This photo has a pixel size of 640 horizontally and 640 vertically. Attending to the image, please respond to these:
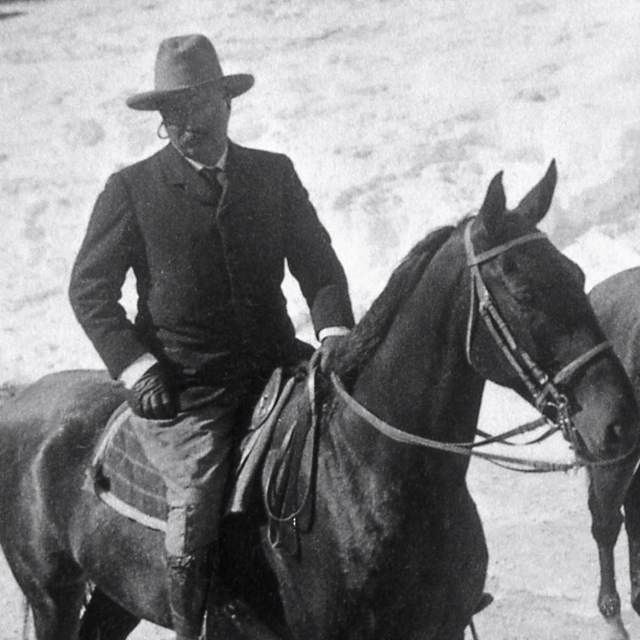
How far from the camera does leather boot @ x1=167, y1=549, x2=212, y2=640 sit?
4.43m

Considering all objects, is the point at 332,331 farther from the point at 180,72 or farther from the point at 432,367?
the point at 180,72

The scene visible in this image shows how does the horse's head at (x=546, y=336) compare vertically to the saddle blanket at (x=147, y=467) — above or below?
above

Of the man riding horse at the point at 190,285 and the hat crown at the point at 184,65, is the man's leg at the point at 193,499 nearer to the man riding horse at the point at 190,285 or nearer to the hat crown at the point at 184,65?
the man riding horse at the point at 190,285

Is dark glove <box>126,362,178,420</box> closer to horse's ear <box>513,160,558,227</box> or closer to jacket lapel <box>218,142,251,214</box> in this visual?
jacket lapel <box>218,142,251,214</box>

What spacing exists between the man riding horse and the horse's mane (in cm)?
22

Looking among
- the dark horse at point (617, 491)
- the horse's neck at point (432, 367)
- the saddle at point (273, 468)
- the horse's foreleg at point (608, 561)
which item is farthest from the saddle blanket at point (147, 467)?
the horse's foreleg at point (608, 561)

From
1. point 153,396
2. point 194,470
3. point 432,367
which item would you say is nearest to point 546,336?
point 432,367

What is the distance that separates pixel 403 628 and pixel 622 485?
11.6 feet

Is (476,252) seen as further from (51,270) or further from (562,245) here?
(51,270)

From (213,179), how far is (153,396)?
0.86m

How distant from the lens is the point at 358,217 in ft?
44.3

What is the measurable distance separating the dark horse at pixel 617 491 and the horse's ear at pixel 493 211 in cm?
352

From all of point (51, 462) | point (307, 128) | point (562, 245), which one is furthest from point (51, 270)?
point (51, 462)

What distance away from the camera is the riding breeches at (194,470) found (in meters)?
4.41
